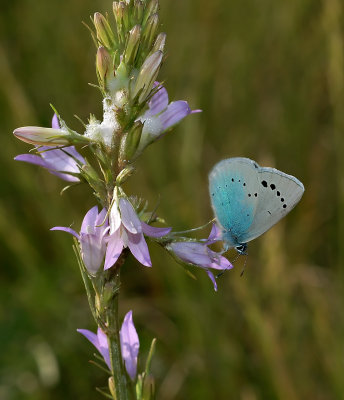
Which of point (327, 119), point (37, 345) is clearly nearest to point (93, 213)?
point (37, 345)

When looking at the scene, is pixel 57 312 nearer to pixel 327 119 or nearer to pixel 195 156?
pixel 195 156

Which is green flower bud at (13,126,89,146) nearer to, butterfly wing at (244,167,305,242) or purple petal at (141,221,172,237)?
purple petal at (141,221,172,237)

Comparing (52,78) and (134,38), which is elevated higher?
(134,38)

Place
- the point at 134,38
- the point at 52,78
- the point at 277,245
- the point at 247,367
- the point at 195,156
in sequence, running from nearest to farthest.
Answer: the point at 134,38, the point at 277,245, the point at 247,367, the point at 195,156, the point at 52,78

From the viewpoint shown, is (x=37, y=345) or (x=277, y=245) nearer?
(x=277, y=245)

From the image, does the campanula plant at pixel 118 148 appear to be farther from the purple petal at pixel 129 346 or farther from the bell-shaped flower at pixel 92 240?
the purple petal at pixel 129 346

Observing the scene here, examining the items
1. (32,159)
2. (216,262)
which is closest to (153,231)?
Result: (216,262)

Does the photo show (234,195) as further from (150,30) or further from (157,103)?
(150,30)

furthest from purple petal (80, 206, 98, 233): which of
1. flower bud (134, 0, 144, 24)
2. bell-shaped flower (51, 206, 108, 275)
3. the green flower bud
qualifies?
flower bud (134, 0, 144, 24)
